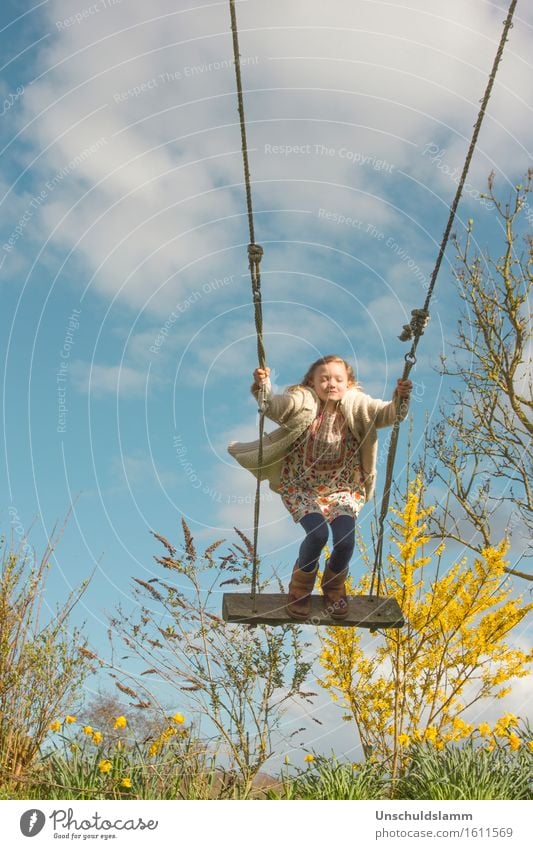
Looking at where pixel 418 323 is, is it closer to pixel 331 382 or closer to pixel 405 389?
pixel 405 389

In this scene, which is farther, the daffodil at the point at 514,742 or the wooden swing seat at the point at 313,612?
the daffodil at the point at 514,742

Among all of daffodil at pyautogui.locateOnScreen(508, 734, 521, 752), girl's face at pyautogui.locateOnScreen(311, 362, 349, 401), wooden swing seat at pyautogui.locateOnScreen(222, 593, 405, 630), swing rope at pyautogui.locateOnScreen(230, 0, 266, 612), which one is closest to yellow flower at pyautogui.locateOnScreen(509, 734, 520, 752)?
daffodil at pyautogui.locateOnScreen(508, 734, 521, 752)

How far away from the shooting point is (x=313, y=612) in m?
4.89

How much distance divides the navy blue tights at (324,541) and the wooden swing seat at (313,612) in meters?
0.30

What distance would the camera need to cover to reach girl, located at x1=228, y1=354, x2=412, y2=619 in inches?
191

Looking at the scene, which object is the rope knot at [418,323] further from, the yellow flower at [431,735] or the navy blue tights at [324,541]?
the yellow flower at [431,735]

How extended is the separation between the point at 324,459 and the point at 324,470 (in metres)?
0.07

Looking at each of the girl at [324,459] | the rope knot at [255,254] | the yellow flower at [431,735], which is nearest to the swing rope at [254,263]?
the rope knot at [255,254]

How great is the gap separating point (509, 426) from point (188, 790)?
21.6 ft

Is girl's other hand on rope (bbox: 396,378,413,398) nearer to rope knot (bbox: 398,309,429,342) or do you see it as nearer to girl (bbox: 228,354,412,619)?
girl (bbox: 228,354,412,619)

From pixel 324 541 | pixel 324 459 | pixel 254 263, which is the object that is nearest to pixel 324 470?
pixel 324 459

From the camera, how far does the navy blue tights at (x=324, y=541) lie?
4797 millimetres
